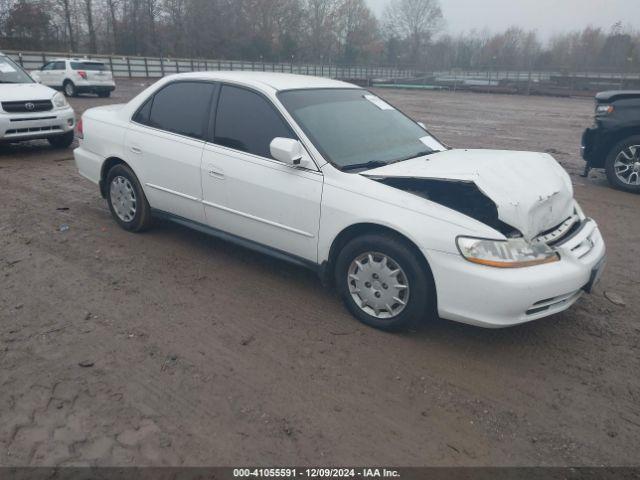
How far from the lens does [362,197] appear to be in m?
3.52

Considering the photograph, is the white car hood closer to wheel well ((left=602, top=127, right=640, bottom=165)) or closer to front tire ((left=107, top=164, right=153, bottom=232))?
front tire ((left=107, top=164, right=153, bottom=232))

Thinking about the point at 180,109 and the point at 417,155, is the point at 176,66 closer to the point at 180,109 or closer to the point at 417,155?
the point at 180,109

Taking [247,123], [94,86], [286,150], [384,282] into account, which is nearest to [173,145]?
[247,123]

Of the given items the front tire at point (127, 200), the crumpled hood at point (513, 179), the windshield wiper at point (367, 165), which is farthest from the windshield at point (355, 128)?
the front tire at point (127, 200)

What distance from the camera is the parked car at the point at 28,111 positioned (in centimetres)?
→ 851

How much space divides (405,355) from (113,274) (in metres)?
2.64

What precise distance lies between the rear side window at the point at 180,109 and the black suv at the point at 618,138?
6200 millimetres

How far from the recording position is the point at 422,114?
61.9 ft

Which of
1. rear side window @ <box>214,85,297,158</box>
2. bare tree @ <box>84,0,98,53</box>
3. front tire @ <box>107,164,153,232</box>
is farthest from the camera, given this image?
bare tree @ <box>84,0,98,53</box>

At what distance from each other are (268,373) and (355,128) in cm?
217

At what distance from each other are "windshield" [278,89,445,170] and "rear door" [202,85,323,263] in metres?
0.20

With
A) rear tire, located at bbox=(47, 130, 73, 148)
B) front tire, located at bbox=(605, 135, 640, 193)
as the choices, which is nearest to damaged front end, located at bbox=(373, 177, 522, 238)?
front tire, located at bbox=(605, 135, 640, 193)

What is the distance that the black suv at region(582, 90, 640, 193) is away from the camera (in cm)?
752

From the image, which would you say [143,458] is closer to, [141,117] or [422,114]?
[141,117]
